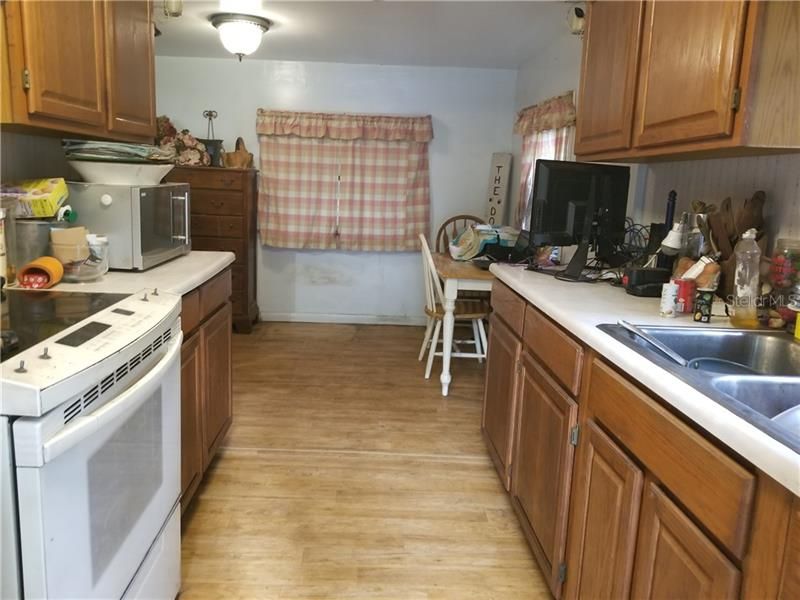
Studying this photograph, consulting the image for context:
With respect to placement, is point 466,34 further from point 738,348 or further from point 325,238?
point 738,348

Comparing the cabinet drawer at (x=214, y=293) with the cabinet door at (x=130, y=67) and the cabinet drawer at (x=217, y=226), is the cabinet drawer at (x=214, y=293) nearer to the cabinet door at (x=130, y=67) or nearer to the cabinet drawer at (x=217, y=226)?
the cabinet door at (x=130, y=67)

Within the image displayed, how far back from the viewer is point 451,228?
525cm

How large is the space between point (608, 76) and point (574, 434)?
4.37 ft

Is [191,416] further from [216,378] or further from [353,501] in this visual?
[353,501]

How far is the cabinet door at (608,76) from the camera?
2031 mm

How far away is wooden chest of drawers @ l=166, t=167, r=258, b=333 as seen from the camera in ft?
15.4

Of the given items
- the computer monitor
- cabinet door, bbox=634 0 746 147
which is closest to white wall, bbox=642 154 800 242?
the computer monitor

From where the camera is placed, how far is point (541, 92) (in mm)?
4250

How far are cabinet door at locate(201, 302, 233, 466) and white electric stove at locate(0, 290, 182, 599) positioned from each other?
65 cm

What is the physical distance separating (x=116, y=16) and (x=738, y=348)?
2.19 meters

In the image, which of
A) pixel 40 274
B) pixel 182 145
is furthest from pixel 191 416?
pixel 182 145

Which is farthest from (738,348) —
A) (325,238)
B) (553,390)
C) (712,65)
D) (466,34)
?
(325,238)

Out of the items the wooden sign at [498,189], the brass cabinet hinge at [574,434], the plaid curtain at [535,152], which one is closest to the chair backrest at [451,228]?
the wooden sign at [498,189]

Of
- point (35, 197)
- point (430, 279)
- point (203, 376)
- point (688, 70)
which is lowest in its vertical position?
point (203, 376)
